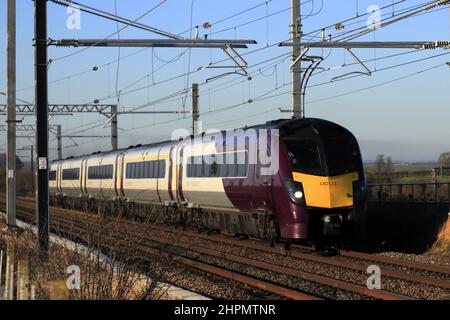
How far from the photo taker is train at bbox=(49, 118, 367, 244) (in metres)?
14.9

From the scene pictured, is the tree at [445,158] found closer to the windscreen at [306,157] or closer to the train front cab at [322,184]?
the train front cab at [322,184]

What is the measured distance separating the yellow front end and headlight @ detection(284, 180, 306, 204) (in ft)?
0.30

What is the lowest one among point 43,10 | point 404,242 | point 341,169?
point 404,242

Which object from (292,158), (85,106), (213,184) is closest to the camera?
(292,158)

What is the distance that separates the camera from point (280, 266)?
13.5 metres

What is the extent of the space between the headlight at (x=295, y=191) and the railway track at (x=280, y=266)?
4.47ft

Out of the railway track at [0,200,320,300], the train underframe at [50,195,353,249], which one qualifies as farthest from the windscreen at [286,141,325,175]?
the railway track at [0,200,320,300]

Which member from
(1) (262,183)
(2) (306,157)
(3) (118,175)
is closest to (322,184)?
(2) (306,157)

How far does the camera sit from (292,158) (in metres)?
15.1

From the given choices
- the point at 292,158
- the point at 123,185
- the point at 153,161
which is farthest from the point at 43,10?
the point at 123,185

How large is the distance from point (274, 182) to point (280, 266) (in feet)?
8.30
